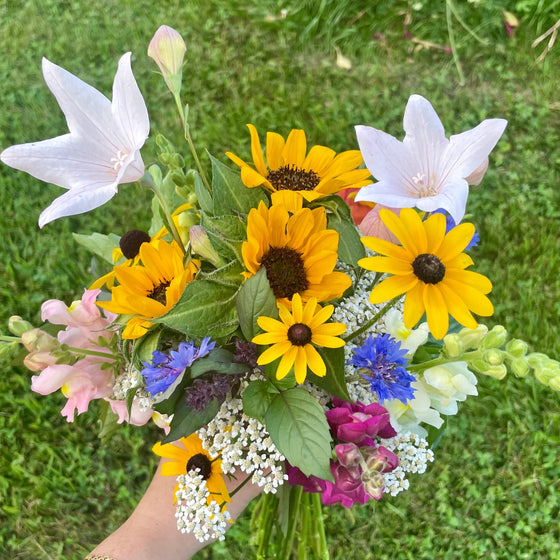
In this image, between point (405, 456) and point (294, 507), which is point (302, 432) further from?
point (294, 507)

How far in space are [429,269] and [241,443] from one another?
1.02 feet

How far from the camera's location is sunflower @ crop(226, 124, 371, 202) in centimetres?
66

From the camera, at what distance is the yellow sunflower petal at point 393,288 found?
555mm

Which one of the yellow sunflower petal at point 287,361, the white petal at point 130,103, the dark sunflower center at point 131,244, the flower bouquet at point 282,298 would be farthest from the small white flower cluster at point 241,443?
the white petal at point 130,103

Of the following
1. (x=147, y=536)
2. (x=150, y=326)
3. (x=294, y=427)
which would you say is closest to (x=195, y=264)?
(x=150, y=326)

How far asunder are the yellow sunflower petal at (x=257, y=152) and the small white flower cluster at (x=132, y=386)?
0.28 meters

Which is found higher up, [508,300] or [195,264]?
[195,264]

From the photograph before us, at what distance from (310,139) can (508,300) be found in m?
0.73

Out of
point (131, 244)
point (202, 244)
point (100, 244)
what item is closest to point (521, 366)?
point (202, 244)

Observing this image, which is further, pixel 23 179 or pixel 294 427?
pixel 23 179

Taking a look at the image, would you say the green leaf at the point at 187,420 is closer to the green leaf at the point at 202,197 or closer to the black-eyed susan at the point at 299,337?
the black-eyed susan at the point at 299,337

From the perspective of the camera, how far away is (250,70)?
1819mm

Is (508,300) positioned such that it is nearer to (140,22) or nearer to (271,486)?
(271,486)

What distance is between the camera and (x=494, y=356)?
0.58 m
